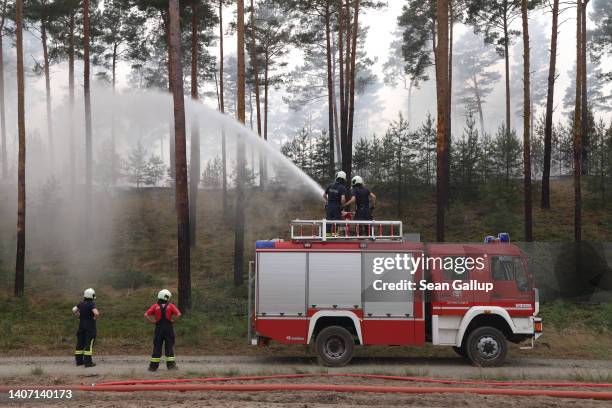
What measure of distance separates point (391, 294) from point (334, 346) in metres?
1.63

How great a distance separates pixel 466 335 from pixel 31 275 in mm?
19664

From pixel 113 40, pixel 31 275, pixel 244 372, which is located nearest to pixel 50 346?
pixel 244 372

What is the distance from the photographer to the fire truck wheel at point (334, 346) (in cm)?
1245

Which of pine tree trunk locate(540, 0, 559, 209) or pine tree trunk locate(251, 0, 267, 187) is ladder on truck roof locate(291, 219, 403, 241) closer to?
pine tree trunk locate(540, 0, 559, 209)

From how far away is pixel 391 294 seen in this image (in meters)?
12.4

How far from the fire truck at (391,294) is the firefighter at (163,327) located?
1749 mm

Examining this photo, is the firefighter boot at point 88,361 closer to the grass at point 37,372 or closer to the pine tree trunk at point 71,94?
the grass at point 37,372

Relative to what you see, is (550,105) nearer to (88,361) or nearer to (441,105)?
(441,105)

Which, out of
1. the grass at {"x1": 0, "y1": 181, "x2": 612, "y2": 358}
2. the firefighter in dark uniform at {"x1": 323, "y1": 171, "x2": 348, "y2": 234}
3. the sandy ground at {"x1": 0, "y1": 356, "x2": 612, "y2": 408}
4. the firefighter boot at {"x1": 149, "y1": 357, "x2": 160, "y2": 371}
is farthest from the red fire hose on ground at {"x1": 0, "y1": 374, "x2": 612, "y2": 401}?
the firefighter in dark uniform at {"x1": 323, "y1": 171, "x2": 348, "y2": 234}

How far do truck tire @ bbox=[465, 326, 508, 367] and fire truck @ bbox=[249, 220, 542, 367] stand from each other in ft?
0.07

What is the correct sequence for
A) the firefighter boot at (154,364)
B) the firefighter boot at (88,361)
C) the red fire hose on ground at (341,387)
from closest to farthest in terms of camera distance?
1. the red fire hose on ground at (341,387)
2. the firefighter boot at (154,364)
3. the firefighter boot at (88,361)

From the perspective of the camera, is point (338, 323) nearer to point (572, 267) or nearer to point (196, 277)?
point (572, 267)

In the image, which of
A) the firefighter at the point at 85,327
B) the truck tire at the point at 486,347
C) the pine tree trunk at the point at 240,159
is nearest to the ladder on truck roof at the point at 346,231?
the truck tire at the point at 486,347

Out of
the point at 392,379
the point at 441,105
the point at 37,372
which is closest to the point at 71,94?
the point at 441,105
